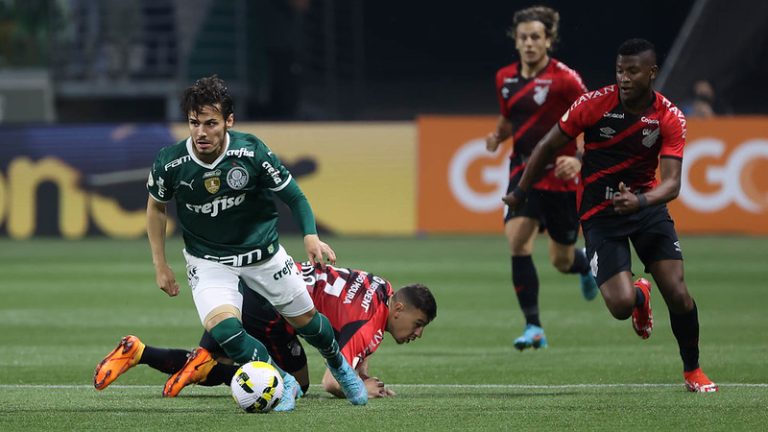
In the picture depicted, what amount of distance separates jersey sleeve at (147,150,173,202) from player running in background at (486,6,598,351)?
377 cm

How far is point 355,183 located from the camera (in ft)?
68.9

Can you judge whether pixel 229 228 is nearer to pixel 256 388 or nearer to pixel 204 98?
pixel 204 98

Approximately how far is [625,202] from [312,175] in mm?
13833

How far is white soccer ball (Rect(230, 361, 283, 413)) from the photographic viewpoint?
6.81 m

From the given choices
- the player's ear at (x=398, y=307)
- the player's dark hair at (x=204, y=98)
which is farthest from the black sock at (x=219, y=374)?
the player's dark hair at (x=204, y=98)

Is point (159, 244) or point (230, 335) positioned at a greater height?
point (159, 244)

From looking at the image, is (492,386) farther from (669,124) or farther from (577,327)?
(577,327)

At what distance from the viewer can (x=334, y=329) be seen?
7691mm

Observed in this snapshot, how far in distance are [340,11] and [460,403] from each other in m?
18.8

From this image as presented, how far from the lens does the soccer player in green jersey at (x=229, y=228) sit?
6.88m

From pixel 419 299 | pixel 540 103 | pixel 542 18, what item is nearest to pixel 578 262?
pixel 540 103

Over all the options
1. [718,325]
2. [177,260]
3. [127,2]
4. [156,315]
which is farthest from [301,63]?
[718,325]

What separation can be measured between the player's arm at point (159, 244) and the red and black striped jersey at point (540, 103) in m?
3.95

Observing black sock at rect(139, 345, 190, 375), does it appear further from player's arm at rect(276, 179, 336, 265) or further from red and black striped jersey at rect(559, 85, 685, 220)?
red and black striped jersey at rect(559, 85, 685, 220)
